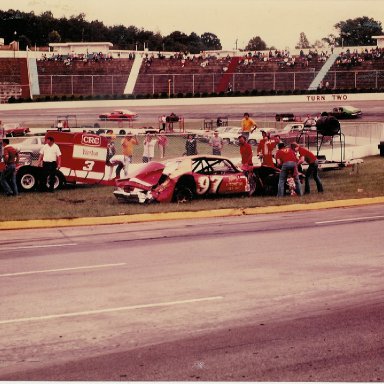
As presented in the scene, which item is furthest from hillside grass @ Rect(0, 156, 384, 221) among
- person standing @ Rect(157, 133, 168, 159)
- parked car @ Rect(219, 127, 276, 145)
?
parked car @ Rect(219, 127, 276, 145)

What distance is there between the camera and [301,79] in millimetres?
74750

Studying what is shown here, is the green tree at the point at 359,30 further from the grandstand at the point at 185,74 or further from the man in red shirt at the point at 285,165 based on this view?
the man in red shirt at the point at 285,165

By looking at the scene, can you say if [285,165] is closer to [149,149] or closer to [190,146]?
[190,146]

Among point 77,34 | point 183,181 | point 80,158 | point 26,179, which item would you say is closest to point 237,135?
point 80,158

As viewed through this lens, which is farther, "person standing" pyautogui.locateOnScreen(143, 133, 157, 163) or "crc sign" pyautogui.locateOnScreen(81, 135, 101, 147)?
"person standing" pyautogui.locateOnScreen(143, 133, 157, 163)

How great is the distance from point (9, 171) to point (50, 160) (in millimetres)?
1443

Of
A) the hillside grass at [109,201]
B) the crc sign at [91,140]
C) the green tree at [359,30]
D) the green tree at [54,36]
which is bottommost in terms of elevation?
the hillside grass at [109,201]

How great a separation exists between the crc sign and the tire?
14.5 ft

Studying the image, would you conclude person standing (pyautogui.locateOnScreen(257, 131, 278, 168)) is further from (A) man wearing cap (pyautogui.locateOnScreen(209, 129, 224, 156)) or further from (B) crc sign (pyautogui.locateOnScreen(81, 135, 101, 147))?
(B) crc sign (pyautogui.locateOnScreen(81, 135, 101, 147))

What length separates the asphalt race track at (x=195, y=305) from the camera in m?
7.49

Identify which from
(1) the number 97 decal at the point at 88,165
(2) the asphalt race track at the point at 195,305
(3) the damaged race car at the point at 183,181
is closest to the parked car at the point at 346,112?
(1) the number 97 decal at the point at 88,165

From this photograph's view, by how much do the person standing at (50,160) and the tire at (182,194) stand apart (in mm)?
3982

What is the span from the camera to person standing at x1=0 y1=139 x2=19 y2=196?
21.0 m

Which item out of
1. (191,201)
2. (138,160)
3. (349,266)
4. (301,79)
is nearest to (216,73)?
(301,79)
